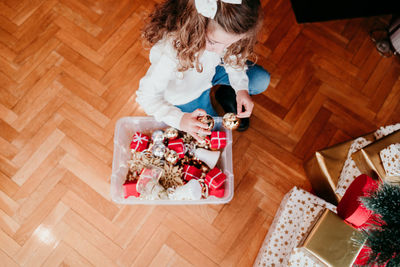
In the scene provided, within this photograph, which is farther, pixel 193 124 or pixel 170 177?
pixel 170 177

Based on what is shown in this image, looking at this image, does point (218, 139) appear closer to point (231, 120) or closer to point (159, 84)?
point (231, 120)

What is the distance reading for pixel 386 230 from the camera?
1.61ft

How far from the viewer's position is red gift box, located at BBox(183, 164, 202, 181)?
998 millimetres

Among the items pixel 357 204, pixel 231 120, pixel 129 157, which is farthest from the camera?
pixel 129 157

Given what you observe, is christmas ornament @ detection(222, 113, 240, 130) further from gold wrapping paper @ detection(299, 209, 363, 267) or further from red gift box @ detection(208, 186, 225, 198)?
gold wrapping paper @ detection(299, 209, 363, 267)

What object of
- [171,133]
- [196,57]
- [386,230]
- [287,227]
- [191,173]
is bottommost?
[287,227]

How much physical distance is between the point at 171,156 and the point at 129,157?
244mm

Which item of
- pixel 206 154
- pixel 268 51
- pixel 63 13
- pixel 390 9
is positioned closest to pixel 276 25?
pixel 268 51

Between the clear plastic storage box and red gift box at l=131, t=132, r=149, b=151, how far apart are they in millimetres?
59

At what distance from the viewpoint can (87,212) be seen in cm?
113

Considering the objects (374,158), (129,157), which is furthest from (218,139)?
(374,158)

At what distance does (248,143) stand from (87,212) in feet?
2.61

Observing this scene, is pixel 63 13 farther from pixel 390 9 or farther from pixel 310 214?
pixel 390 9

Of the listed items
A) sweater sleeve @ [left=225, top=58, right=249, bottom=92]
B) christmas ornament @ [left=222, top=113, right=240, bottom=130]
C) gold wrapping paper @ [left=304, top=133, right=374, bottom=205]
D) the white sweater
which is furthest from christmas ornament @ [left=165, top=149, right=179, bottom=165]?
gold wrapping paper @ [left=304, top=133, right=374, bottom=205]
